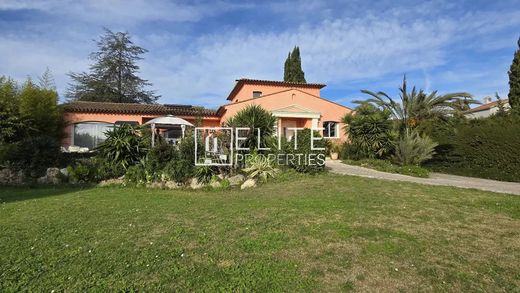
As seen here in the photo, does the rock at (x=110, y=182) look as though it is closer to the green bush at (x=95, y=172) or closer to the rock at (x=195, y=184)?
the green bush at (x=95, y=172)

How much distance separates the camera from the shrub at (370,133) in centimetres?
1702

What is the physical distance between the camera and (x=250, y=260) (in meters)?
4.16

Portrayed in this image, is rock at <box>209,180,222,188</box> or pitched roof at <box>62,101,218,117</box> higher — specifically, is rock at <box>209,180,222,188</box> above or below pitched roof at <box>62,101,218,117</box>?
below

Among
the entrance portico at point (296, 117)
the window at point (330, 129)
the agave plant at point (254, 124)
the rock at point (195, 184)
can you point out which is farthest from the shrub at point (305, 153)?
the window at point (330, 129)

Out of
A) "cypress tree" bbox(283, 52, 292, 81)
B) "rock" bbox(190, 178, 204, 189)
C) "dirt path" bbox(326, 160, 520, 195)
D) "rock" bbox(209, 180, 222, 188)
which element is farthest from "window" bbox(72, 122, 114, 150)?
"cypress tree" bbox(283, 52, 292, 81)

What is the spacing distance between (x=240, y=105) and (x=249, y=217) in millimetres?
15751

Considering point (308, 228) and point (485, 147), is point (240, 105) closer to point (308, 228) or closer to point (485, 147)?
point (485, 147)

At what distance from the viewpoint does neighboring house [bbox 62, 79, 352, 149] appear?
2114 centimetres

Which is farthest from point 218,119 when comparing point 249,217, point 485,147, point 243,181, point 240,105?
point 249,217

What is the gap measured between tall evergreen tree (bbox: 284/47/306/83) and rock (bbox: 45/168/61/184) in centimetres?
2637

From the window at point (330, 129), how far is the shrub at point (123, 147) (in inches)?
556

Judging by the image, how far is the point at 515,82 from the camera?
21.1 meters

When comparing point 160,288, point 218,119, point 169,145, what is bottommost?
point 160,288

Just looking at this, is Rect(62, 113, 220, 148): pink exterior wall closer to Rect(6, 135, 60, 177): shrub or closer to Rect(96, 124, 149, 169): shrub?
Rect(6, 135, 60, 177): shrub
